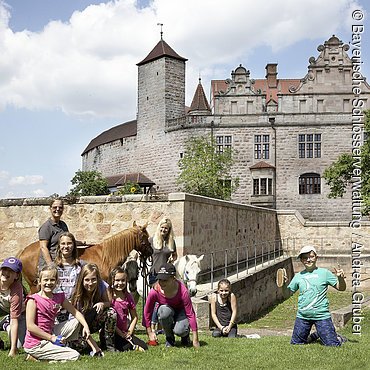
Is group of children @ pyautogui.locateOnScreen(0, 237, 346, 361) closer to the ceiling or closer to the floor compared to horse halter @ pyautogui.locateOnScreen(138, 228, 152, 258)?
closer to the floor

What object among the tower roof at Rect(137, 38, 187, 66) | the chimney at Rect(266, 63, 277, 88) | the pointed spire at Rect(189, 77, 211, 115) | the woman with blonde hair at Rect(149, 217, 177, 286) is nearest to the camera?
the woman with blonde hair at Rect(149, 217, 177, 286)

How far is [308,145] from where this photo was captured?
49.3 meters

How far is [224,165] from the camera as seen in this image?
48094mm

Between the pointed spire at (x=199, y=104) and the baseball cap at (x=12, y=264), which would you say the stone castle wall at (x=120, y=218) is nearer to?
the baseball cap at (x=12, y=264)

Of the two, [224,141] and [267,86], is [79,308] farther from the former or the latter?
[267,86]

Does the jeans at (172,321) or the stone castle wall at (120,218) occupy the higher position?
the stone castle wall at (120,218)

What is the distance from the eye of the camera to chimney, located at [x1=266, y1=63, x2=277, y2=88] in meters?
60.1

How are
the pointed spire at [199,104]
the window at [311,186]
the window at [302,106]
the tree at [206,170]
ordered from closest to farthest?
the tree at [206,170], the window at [311,186], the window at [302,106], the pointed spire at [199,104]

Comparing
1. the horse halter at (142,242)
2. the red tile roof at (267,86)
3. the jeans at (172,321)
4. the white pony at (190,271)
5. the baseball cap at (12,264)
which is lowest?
the jeans at (172,321)

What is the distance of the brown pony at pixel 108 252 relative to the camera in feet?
25.0

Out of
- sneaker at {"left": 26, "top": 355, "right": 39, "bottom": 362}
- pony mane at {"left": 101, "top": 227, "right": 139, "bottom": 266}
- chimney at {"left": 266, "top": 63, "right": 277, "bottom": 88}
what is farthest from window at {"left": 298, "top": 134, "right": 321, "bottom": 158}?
sneaker at {"left": 26, "top": 355, "right": 39, "bottom": 362}

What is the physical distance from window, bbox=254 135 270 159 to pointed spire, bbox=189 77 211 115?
358 inches

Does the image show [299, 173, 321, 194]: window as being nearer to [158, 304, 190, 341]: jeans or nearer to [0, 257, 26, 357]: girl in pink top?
[158, 304, 190, 341]: jeans

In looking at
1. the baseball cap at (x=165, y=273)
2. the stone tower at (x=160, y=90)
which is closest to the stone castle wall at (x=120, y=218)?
the baseball cap at (x=165, y=273)
